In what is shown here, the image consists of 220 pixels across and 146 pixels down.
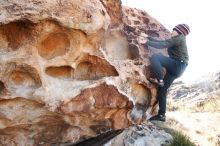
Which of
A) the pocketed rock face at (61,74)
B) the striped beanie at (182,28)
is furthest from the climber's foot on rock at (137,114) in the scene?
A: the striped beanie at (182,28)

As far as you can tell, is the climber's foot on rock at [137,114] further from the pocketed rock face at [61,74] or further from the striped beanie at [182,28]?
the striped beanie at [182,28]

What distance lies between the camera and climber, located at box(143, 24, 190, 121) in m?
9.02

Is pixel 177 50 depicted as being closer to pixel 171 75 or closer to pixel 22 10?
pixel 171 75

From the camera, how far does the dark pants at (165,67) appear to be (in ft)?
30.0

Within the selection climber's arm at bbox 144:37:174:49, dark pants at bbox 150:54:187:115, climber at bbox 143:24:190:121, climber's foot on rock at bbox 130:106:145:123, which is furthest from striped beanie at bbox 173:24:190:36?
climber's foot on rock at bbox 130:106:145:123

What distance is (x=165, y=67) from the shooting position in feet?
30.4

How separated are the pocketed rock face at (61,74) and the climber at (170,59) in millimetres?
485

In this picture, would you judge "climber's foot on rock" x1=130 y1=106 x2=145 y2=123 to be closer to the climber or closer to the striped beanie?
the climber

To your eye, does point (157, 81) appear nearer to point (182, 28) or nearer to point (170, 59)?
point (170, 59)

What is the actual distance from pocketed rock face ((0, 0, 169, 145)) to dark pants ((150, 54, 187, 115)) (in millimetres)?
473

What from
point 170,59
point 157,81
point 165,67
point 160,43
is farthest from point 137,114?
point 160,43

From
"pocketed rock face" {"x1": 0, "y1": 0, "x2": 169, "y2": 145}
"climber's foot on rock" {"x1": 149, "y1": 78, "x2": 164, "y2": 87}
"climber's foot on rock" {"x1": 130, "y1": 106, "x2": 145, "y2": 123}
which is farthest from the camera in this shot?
"climber's foot on rock" {"x1": 149, "y1": 78, "x2": 164, "y2": 87}

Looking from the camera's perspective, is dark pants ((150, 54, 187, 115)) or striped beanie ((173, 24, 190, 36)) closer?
striped beanie ((173, 24, 190, 36))

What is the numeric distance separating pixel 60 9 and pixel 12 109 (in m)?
1.85
